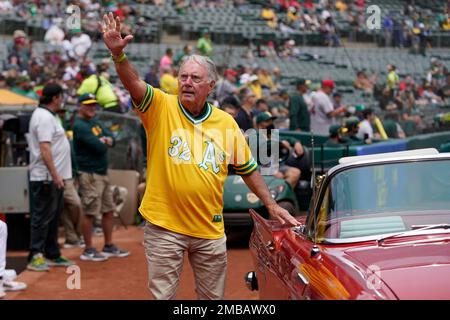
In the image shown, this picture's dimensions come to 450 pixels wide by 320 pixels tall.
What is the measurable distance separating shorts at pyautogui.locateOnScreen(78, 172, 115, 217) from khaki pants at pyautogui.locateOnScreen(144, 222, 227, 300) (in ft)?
16.6

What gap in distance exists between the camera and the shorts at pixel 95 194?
1052cm

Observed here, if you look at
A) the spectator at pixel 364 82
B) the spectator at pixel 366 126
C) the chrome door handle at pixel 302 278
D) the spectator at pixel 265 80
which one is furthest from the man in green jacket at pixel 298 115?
the chrome door handle at pixel 302 278

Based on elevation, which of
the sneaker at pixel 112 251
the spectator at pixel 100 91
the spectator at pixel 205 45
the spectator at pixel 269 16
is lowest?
the sneaker at pixel 112 251

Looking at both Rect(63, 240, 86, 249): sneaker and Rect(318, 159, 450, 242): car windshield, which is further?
Rect(63, 240, 86, 249): sneaker

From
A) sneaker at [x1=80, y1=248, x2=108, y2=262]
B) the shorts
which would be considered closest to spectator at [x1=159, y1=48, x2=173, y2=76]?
the shorts

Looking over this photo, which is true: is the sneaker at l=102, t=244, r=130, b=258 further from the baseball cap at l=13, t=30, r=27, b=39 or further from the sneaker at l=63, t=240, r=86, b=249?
the baseball cap at l=13, t=30, r=27, b=39

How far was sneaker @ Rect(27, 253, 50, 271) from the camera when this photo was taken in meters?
9.72

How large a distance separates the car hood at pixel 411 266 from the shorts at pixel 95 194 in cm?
592

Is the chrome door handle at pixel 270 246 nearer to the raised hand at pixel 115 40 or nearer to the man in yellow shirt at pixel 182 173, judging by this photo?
the man in yellow shirt at pixel 182 173

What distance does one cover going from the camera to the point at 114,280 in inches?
372

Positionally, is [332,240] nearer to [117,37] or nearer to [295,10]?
[117,37]

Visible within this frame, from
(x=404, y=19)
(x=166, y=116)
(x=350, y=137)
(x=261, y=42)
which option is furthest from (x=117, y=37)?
(x=261, y=42)

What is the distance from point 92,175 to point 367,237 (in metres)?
5.97

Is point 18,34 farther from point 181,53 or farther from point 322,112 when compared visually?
point 322,112
